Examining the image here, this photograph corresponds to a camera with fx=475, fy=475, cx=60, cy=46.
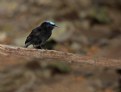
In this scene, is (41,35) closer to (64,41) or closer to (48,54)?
(48,54)

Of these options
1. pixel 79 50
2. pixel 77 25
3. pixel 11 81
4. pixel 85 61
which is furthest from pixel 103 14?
pixel 85 61

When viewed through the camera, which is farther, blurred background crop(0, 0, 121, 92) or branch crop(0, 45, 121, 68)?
blurred background crop(0, 0, 121, 92)

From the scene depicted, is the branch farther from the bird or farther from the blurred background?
the blurred background

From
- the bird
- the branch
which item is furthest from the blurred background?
the bird

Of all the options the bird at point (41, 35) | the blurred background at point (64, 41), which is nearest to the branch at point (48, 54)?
the bird at point (41, 35)

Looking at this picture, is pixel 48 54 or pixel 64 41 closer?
pixel 48 54

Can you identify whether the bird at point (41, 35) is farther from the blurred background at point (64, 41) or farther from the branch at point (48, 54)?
the blurred background at point (64, 41)

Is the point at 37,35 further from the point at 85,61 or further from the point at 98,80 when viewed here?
the point at 98,80

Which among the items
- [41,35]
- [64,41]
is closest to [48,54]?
[41,35]
